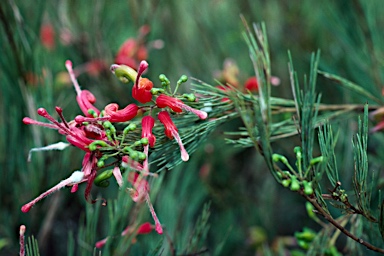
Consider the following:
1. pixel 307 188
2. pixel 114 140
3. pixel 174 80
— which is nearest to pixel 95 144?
pixel 114 140

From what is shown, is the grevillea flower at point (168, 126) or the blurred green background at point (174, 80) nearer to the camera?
the grevillea flower at point (168, 126)

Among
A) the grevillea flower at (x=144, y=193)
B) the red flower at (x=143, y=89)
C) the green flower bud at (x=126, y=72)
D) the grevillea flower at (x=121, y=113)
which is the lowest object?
the grevillea flower at (x=144, y=193)

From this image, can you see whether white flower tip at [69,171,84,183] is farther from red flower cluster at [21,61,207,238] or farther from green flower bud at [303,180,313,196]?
green flower bud at [303,180,313,196]

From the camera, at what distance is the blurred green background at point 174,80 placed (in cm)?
71

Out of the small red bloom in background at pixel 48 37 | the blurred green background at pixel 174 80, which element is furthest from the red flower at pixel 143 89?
the small red bloom in background at pixel 48 37

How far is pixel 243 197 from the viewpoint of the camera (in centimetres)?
96

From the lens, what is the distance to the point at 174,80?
105 cm

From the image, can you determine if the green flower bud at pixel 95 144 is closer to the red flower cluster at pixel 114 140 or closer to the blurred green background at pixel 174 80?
the red flower cluster at pixel 114 140

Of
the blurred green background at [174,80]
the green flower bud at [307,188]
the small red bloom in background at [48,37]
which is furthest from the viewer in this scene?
Result: the small red bloom in background at [48,37]

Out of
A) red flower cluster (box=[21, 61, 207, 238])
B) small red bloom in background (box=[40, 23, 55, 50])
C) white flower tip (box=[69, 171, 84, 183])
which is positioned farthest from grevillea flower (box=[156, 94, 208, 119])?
small red bloom in background (box=[40, 23, 55, 50])

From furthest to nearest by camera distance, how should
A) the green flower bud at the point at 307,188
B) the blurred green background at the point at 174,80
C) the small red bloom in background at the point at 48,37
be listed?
the small red bloom in background at the point at 48,37 → the blurred green background at the point at 174,80 → the green flower bud at the point at 307,188

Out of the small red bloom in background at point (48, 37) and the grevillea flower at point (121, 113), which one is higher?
the small red bloom in background at point (48, 37)

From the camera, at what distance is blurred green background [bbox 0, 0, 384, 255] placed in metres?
0.71

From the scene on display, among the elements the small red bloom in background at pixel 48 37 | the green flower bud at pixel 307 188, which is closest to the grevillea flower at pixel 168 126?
the green flower bud at pixel 307 188
